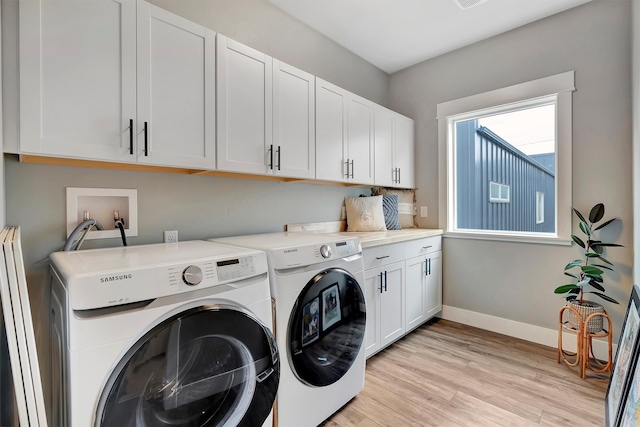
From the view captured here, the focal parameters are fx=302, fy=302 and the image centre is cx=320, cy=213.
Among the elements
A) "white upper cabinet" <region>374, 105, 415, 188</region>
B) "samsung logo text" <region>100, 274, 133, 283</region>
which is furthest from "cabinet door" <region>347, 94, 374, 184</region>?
"samsung logo text" <region>100, 274, 133, 283</region>

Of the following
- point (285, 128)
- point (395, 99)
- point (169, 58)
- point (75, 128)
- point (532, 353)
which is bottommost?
point (532, 353)

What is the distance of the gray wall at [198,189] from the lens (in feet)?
4.42

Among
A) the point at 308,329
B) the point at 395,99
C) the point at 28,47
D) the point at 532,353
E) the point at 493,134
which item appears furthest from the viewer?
the point at 395,99

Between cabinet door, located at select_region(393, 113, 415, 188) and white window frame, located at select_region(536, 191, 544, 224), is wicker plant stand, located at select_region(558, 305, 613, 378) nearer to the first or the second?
white window frame, located at select_region(536, 191, 544, 224)

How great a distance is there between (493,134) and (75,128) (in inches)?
129

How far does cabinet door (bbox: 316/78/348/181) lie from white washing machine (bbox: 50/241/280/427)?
3.92 feet

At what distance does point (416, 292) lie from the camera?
2.68 m

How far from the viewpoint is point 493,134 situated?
299cm

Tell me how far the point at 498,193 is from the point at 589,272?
1.06m

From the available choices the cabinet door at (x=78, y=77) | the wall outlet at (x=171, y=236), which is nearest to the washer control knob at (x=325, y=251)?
the wall outlet at (x=171, y=236)

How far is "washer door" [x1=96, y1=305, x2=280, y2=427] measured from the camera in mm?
930

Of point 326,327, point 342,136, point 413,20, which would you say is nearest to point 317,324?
point 326,327

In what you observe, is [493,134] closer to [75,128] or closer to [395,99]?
[395,99]

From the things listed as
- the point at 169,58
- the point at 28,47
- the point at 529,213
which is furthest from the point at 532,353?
the point at 28,47
